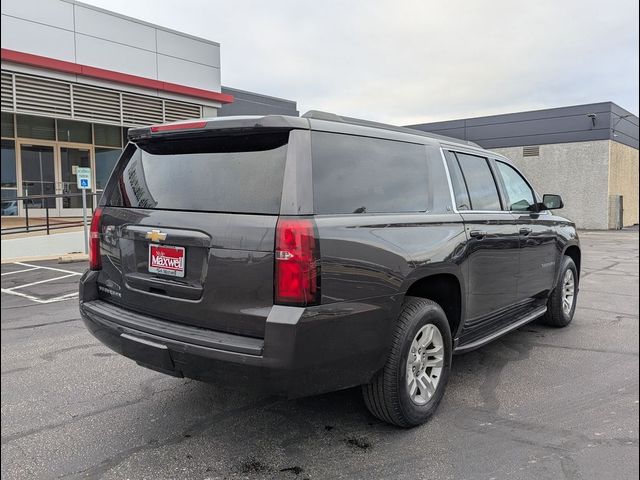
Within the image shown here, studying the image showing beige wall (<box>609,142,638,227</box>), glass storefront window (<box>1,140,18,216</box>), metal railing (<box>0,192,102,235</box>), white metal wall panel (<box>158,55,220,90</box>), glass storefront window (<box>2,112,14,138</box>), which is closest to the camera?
metal railing (<box>0,192,102,235</box>)

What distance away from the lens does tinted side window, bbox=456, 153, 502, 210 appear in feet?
13.5

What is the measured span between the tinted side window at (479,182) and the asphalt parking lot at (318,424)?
1401mm

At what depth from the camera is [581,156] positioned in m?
24.5

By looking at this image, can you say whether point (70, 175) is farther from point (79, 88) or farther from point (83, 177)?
point (83, 177)

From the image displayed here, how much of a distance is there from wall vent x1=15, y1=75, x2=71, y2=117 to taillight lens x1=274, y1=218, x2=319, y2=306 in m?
13.8

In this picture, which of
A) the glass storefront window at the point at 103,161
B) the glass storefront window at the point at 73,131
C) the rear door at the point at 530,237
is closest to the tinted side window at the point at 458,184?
the rear door at the point at 530,237

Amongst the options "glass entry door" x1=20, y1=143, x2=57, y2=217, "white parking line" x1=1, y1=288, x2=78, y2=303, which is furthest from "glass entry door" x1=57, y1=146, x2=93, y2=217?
"white parking line" x1=1, y1=288, x2=78, y2=303

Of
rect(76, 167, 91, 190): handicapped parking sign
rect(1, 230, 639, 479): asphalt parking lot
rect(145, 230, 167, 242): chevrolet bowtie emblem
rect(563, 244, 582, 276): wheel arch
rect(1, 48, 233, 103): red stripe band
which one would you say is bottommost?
rect(1, 230, 639, 479): asphalt parking lot

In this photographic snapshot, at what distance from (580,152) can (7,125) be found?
23359mm

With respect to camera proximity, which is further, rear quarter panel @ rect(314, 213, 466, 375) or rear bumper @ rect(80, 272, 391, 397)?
rear quarter panel @ rect(314, 213, 466, 375)

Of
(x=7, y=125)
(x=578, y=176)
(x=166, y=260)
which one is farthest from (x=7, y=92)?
(x=578, y=176)

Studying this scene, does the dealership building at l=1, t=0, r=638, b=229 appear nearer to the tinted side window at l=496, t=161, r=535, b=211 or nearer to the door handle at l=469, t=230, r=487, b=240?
the tinted side window at l=496, t=161, r=535, b=211

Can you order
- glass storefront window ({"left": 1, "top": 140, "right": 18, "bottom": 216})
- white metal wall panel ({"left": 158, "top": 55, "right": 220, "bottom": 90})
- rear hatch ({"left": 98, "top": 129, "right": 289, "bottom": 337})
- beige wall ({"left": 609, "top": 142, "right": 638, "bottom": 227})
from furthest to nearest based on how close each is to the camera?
1. beige wall ({"left": 609, "top": 142, "right": 638, "bottom": 227})
2. white metal wall panel ({"left": 158, "top": 55, "right": 220, "bottom": 90})
3. glass storefront window ({"left": 1, "top": 140, "right": 18, "bottom": 216})
4. rear hatch ({"left": 98, "top": 129, "right": 289, "bottom": 337})

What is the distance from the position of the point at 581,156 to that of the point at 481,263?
23742mm
